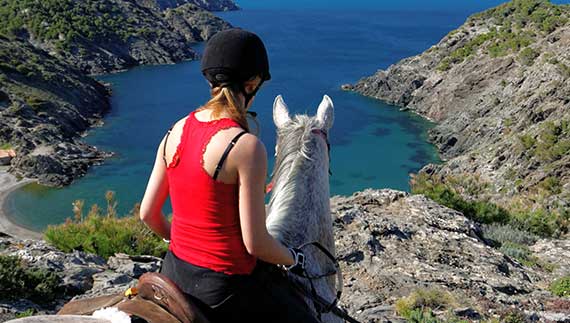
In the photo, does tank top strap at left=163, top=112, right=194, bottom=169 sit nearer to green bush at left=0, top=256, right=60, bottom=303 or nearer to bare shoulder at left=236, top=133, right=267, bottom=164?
bare shoulder at left=236, top=133, right=267, bottom=164

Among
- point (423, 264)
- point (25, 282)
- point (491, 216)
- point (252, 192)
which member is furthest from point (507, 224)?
point (252, 192)

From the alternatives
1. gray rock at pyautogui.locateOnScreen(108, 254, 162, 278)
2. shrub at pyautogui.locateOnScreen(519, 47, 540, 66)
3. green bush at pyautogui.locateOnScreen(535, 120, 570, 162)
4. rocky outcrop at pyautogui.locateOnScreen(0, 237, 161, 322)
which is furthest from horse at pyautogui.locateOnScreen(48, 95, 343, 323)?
shrub at pyautogui.locateOnScreen(519, 47, 540, 66)

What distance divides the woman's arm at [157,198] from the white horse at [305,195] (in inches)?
27.0

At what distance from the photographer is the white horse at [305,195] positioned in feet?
12.0

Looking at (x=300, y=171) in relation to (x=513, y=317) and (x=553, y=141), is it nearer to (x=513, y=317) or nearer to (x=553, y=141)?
(x=513, y=317)

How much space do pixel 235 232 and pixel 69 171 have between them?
37748 mm

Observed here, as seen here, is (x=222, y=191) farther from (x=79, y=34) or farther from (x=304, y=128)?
(x=79, y=34)

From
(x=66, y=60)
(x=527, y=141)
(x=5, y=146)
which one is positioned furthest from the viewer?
(x=66, y=60)

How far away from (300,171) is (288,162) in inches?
4.6

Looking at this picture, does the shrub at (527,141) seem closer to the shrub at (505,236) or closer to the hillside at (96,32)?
the shrub at (505,236)

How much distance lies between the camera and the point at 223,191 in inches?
107

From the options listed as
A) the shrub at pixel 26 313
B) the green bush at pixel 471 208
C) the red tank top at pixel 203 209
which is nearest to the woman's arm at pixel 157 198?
the red tank top at pixel 203 209

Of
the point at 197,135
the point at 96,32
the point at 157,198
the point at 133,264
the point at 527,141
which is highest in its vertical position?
the point at 197,135

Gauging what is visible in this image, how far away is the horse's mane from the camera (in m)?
3.71
